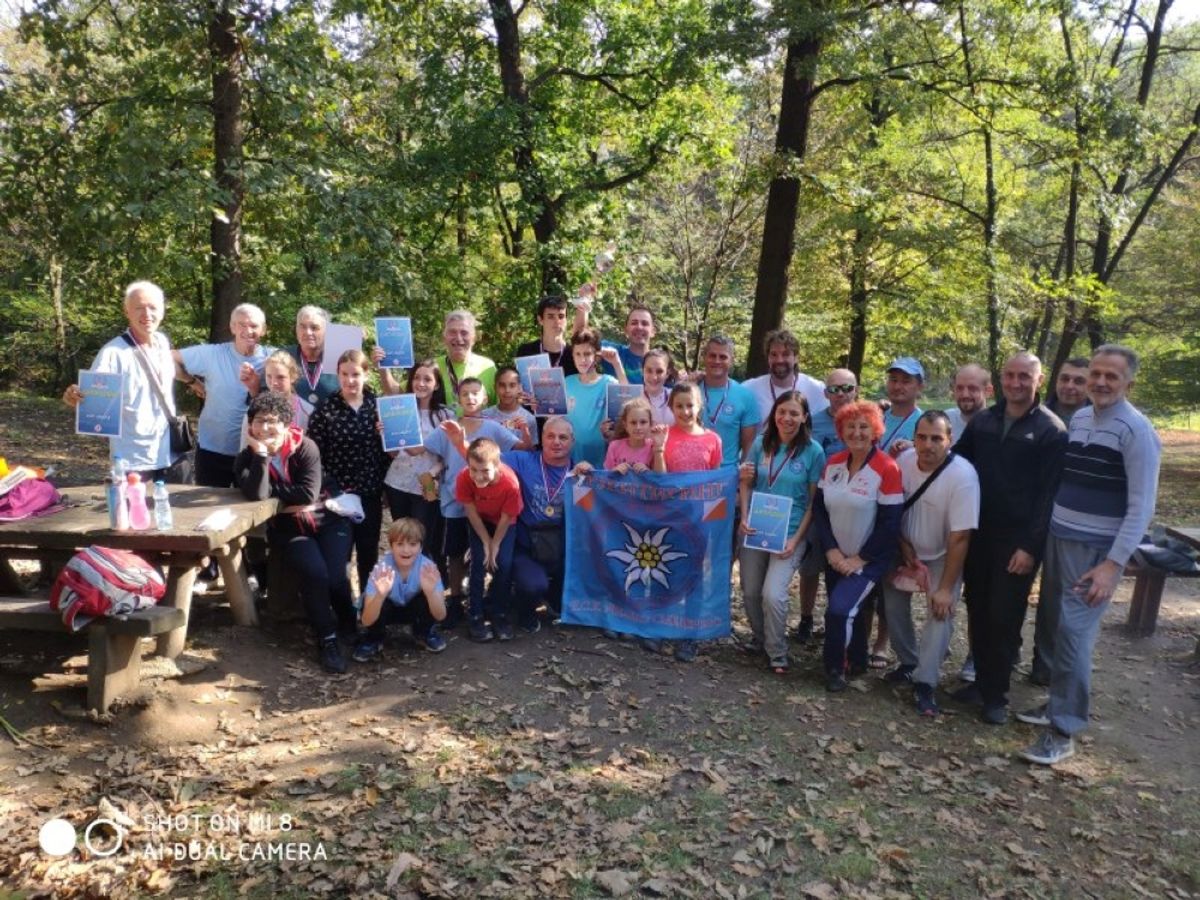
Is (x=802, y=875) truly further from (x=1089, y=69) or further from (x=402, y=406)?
(x=1089, y=69)

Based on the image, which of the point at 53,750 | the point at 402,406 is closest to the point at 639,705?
the point at 402,406

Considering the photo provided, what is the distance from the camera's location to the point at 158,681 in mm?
4895

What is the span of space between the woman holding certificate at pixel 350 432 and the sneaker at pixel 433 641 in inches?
25.0

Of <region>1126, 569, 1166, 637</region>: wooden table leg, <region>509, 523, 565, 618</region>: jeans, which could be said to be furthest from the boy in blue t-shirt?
→ <region>1126, 569, 1166, 637</region>: wooden table leg

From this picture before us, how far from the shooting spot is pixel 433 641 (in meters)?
5.83

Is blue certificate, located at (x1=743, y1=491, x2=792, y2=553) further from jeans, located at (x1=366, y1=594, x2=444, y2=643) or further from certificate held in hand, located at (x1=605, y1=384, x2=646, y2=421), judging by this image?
jeans, located at (x1=366, y1=594, x2=444, y2=643)

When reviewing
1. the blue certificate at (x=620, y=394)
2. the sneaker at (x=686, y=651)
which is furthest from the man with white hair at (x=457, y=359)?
the sneaker at (x=686, y=651)

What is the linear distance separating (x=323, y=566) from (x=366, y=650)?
70 cm

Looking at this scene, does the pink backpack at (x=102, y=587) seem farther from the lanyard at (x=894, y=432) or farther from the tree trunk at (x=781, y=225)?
the tree trunk at (x=781, y=225)

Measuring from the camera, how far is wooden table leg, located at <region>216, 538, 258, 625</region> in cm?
541

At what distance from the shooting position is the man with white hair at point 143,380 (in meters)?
5.30

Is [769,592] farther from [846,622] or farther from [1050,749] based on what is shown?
[1050,749]

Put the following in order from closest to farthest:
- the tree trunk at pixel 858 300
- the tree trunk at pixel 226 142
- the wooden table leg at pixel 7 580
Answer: the wooden table leg at pixel 7 580
the tree trunk at pixel 226 142
the tree trunk at pixel 858 300

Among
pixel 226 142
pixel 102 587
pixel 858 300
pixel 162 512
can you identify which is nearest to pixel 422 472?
pixel 162 512
